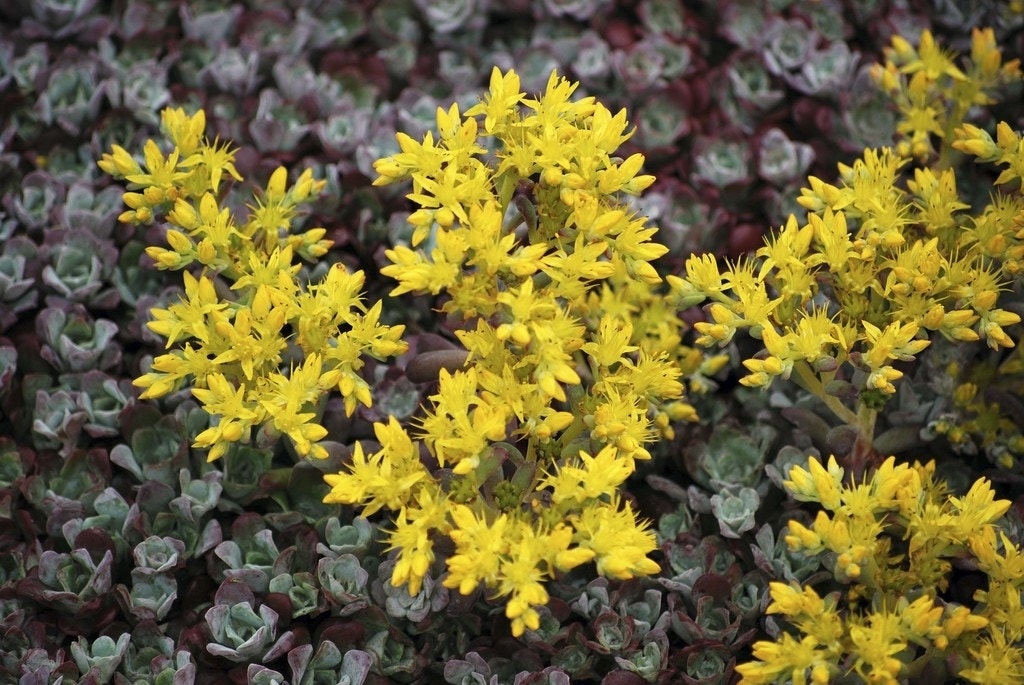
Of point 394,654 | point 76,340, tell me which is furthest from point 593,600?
point 76,340

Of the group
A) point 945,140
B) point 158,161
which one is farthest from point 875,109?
point 158,161

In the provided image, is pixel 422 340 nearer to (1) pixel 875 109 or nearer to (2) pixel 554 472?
(2) pixel 554 472

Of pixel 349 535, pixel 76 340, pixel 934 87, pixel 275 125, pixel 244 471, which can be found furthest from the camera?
pixel 275 125

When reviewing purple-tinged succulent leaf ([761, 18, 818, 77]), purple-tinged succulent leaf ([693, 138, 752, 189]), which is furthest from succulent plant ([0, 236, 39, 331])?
purple-tinged succulent leaf ([761, 18, 818, 77])

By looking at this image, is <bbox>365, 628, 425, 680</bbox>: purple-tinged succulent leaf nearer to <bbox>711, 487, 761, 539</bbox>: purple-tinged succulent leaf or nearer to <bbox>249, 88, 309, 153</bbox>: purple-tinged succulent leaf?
<bbox>711, 487, 761, 539</bbox>: purple-tinged succulent leaf

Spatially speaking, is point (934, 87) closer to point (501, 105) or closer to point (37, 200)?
point (501, 105)

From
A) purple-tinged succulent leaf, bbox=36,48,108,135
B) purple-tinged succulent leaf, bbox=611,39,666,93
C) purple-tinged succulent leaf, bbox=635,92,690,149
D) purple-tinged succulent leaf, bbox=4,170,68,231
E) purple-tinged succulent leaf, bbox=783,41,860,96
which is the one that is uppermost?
purple-tinged succulent leaf, bbox=783,41,860,96

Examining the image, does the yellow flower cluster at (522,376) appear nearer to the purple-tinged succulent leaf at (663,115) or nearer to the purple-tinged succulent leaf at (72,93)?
the purple-tinged succulent leaf at (663,115)
